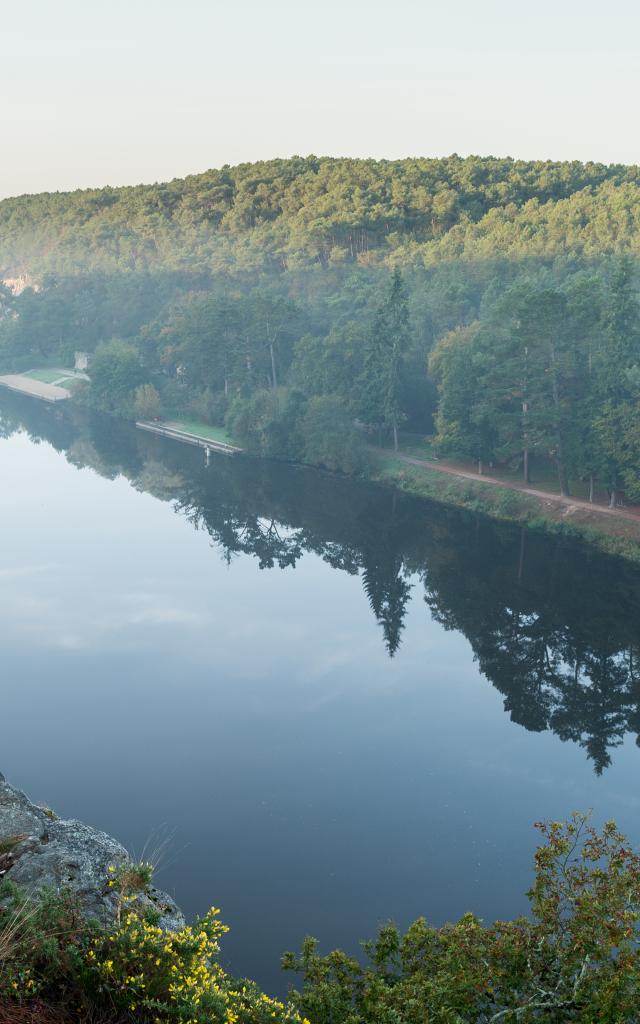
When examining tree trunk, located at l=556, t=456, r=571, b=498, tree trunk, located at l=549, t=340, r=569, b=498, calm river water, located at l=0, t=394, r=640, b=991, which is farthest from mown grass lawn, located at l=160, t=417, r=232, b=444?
tree trunk, located at l=556, t=456, r=571, b=498

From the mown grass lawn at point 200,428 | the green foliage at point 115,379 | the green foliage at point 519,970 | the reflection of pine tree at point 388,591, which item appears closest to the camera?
the green foliage at point 519,970

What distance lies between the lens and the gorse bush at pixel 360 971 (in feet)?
36.3

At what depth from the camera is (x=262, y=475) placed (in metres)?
74.2

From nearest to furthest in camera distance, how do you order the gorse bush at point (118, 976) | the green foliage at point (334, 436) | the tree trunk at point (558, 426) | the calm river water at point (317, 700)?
1. the gorse bush at point (118, 976)
2. the calm river water at point (317, 700)
3. the tree trunk at point (558, 426)
4. the green foliage at point (334, 436)

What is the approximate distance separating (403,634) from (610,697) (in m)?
10.2

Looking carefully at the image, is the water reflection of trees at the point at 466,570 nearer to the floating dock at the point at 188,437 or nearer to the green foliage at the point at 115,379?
the floating dock at the point at 188,437

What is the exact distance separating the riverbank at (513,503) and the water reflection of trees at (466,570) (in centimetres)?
121

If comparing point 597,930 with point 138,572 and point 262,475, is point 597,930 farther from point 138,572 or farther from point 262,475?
point 262,475

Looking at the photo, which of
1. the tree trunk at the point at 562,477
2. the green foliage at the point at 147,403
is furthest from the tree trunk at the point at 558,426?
the green foliage at the point at 147,403

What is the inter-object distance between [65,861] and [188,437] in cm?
7337

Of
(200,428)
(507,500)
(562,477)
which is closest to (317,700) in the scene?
(507,500)

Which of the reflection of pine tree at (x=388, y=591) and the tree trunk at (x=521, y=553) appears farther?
the tree trunk at (x=521, y=553)

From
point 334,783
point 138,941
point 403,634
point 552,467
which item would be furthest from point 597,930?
point 552,467

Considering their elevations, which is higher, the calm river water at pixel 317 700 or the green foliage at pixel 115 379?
the green foliage at pixel 115 379
